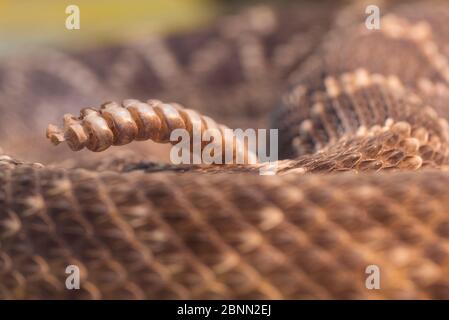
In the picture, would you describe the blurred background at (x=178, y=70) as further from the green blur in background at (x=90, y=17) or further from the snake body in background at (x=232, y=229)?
the snake body in background at (x=232, y=229)

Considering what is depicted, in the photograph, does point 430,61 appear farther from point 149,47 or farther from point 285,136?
point 149,47

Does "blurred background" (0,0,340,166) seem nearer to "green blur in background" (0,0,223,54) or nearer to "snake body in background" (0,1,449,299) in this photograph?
"green blur in background" (0,0,223,54)

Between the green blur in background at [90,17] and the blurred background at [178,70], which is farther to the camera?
the green blur in background at [90,17]

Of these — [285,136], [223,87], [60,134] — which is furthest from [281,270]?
[223,87]

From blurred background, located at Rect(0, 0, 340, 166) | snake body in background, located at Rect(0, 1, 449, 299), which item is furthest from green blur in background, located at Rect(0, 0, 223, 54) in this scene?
snake body in background, located at Rect(0, 1, 449, 299)

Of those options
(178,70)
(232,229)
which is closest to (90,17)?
(178,70)

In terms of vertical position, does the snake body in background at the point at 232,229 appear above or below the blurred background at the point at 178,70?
below

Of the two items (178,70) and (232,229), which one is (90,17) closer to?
(178,70)

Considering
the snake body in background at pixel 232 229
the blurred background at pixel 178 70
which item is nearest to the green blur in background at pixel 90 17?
the blurred background at pixel 178 70
